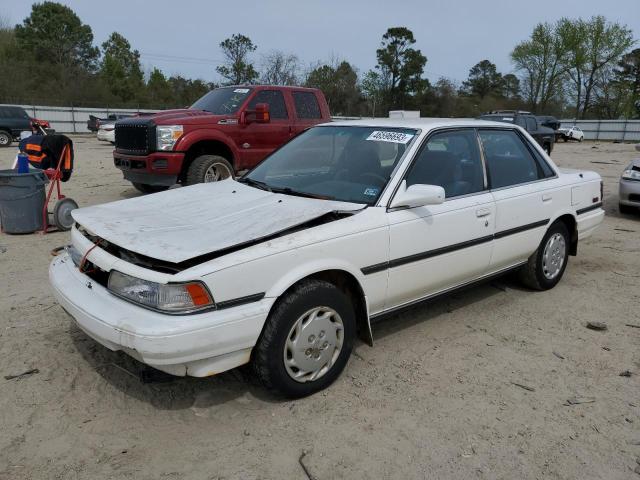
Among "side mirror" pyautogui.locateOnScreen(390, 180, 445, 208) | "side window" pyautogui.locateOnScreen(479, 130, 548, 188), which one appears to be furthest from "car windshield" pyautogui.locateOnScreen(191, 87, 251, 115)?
"side mirror" pyautogui.locateOnScreen(390, 180, 445, 208)

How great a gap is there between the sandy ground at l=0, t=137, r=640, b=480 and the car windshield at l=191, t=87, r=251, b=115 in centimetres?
512

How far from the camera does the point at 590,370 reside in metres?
3.53

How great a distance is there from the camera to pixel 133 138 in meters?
8.25

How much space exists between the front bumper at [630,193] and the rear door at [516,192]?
4544mm

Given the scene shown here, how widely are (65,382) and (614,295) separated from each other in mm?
4734

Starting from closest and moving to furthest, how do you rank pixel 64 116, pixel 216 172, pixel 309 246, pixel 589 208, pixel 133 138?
pixel 309 246 < pixel 589 208 < pixel 133 138 < pixel 216 172 < pixel 64 116

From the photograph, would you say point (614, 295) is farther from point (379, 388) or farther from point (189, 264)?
point (189, 264)

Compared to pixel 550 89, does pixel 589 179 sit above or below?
below

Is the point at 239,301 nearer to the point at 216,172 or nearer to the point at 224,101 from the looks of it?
the point at 216,172

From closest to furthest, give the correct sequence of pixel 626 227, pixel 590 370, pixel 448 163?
pixel 590 370, pixel 448 163, pixel 626 227

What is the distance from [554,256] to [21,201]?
20.7 ft

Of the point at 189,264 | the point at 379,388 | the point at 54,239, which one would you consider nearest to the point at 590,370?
the point at 379,388

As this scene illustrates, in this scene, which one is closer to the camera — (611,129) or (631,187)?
(631,187)

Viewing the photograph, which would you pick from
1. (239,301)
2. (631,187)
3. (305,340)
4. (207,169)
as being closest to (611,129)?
(631,187)
